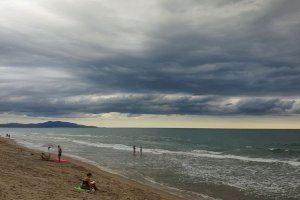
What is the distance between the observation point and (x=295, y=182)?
34.9m

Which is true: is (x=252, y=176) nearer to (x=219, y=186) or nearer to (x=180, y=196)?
(x=219, y=186)

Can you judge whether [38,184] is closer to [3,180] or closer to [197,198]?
[3,180]

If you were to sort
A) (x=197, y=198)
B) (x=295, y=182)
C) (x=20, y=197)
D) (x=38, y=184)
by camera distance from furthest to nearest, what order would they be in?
(x=295, y=182)
(x=197, y=198)
(x=38, y=184)
(x=20, y=197)

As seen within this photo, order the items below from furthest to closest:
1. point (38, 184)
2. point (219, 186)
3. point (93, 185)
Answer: point (219, 186)
point (93, 185)
point (38, 184)

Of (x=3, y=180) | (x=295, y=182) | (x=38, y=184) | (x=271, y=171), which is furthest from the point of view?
(x=271, y=171)

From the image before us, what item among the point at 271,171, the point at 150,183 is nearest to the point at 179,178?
the point at 150,183

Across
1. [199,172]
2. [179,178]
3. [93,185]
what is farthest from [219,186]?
[93,185]

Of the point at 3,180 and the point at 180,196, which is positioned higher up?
the point at 3,180

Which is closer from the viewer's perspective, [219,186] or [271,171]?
[219,186]

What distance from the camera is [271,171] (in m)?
43.5

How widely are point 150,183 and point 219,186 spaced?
19.7 ft

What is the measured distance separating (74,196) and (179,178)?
18.0 m

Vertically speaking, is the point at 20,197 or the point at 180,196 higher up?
the point at 20,197

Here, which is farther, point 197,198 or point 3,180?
point 197,198
